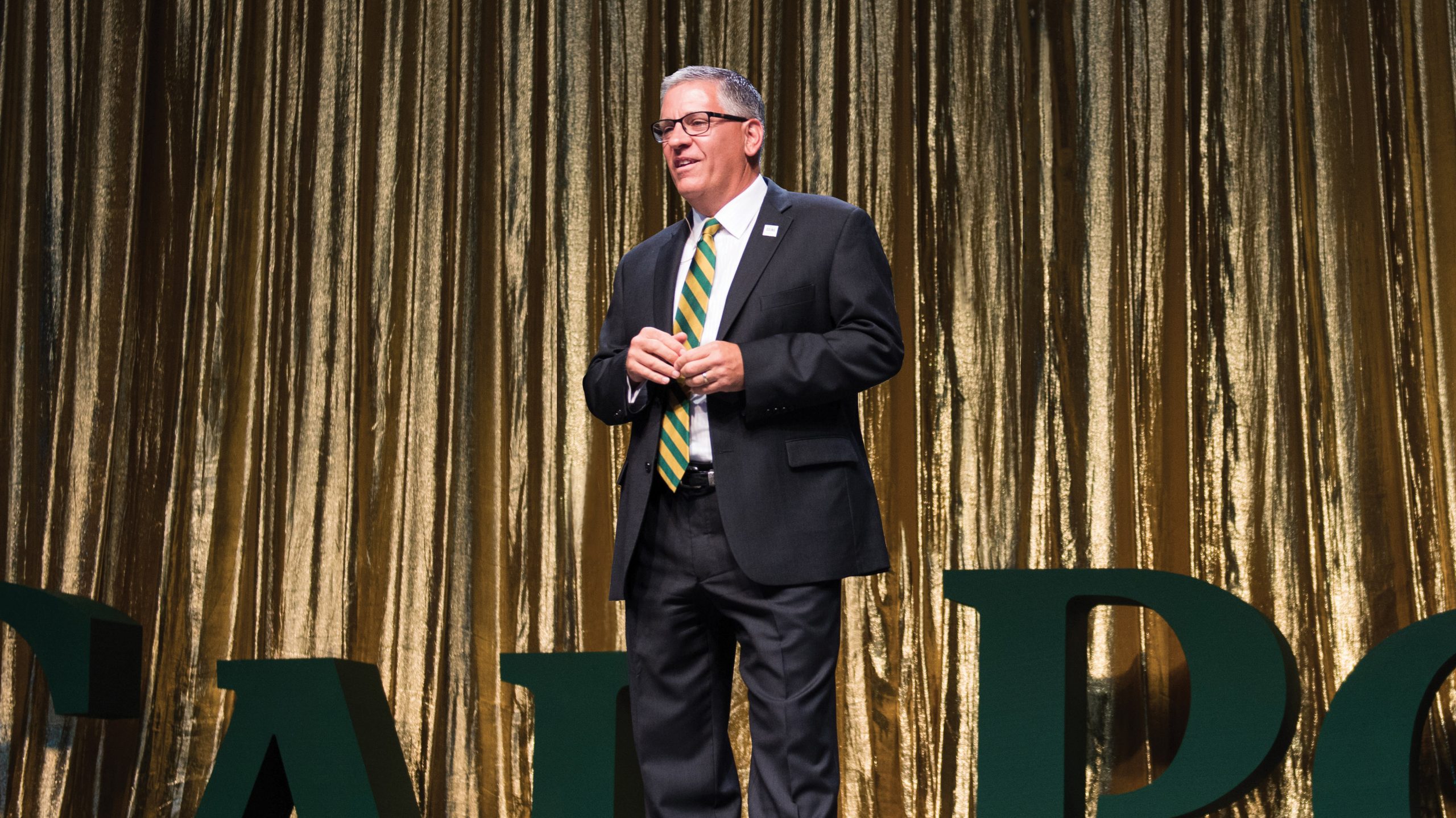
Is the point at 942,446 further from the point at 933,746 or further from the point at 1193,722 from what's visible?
the point at 1193,722

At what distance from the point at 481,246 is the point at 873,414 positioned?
1044 mm

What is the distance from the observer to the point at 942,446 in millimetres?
3291

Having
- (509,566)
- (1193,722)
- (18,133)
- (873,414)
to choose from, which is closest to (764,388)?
(1193,722)

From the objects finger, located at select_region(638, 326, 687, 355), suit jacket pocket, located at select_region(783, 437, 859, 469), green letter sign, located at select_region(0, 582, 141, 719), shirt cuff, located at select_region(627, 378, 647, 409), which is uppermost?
finger, located at select_region(638, 326, 687, 355)

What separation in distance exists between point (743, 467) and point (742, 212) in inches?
13.1

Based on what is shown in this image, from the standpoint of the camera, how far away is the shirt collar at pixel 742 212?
69.9 inches

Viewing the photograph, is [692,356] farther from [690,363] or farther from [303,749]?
[303,749]

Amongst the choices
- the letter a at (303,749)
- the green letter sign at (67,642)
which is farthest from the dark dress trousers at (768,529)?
the green letter sign at (67,642)

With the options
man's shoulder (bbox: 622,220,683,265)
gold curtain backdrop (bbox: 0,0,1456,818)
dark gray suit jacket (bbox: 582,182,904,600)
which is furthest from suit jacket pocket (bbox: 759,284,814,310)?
gold curtain backdrop (bbox: 0,0,1456,818)

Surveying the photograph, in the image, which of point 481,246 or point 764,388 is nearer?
point 764,388

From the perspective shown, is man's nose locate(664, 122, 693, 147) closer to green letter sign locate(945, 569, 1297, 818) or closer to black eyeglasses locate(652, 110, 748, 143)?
black eyeglasses locate(652, 110, 748, 143)

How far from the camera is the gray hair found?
1741 mm

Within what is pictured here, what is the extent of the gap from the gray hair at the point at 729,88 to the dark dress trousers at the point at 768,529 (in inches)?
4.3

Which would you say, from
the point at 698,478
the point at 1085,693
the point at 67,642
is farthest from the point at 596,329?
the point at 698,478
